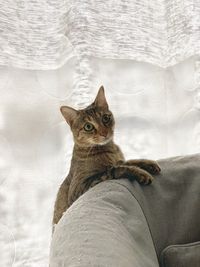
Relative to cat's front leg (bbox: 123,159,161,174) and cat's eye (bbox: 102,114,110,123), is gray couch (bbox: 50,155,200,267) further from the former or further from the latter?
cat's eye (bbox: 102,114,110,123)

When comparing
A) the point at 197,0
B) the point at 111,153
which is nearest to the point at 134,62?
the point at 197,0

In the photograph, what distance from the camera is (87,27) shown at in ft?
4.77

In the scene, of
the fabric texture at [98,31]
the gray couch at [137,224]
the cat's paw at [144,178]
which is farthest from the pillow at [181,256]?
the fabric texture at [98,31]

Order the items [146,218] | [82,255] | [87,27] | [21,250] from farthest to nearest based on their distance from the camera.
Result: 1. [87,27]
2. [21,250]
3. [146,218]
4. [82,255]

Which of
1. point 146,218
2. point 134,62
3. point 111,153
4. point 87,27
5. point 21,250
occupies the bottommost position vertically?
point 21,250

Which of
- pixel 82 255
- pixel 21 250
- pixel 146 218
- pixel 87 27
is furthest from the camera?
pixel 87 27

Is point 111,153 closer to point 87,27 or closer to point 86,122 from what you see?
point 86,122

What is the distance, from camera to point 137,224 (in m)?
1.10

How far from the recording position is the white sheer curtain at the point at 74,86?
1.37 m

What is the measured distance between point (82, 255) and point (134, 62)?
2.56 ft

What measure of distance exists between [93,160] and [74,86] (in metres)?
0.30

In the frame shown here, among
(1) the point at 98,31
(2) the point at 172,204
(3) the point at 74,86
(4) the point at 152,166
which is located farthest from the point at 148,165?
(1) the point at 98,31

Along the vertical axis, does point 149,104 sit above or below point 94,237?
above

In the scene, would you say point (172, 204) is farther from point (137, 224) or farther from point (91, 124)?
point (91, 124)
